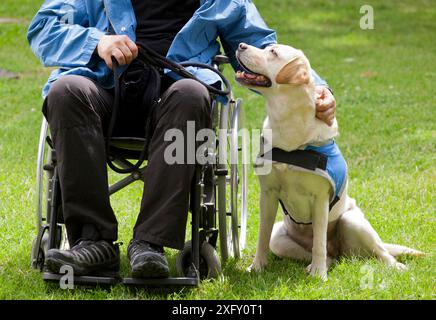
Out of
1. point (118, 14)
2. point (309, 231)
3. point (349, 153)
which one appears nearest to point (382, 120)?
point (349, 153)

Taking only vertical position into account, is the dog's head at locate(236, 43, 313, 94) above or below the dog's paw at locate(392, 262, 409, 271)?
above

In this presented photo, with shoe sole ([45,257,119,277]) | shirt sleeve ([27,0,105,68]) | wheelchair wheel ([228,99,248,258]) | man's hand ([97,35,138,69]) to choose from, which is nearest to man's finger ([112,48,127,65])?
man's hand ([97,35,138,69])

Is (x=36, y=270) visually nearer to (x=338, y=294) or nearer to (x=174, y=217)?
(x=174, y=217)

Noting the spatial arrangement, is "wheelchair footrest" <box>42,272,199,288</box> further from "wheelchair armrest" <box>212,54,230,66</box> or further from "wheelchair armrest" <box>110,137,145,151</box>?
"wheelchair armrest" <box>212,54,230,66</box>

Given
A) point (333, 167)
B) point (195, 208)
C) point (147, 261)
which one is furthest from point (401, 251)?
point (147, 261)

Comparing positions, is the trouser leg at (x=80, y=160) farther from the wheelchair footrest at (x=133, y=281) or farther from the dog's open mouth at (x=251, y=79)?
Answer: the dog's open mouth at (x=251, y=79)

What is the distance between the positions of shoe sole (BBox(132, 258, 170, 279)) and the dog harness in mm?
772

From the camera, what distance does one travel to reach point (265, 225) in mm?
3828

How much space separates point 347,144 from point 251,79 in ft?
11.9

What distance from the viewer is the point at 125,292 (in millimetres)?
3324

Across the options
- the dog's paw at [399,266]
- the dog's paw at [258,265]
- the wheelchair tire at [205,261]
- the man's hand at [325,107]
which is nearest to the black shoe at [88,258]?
the wheelchair tire at [205,261]

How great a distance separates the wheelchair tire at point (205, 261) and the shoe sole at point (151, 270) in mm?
306

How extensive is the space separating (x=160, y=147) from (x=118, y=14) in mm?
788

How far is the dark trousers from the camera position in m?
3.26
